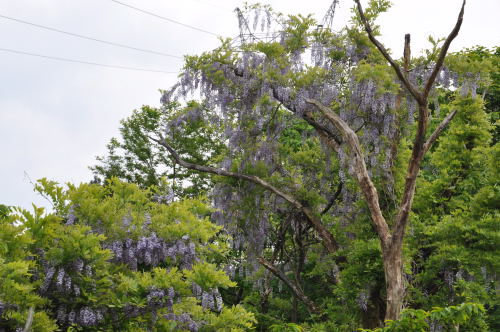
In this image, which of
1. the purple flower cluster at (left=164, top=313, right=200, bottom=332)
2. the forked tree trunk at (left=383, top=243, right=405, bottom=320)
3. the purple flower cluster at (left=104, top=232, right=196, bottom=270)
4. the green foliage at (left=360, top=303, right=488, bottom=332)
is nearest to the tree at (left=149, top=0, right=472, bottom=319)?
the forked tree trunk at (left=383, top=243, right=405, bottom=320)

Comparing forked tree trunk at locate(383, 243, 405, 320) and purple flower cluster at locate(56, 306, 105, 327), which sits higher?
forked tree trunk at locate(383, 243, 405, 320)

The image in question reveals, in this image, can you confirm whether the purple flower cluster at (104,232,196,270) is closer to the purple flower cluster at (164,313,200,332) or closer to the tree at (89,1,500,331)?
the purple flower cluster at (164,313,200,332)

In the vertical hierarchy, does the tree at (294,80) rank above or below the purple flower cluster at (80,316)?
above

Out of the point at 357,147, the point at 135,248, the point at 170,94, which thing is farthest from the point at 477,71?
the point at 135,248

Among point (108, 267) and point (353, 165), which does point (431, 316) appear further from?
point (353, 165)

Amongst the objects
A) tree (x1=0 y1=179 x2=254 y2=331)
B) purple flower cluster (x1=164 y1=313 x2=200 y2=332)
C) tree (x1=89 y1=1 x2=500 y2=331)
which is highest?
tree (x1=89 y1=1 x2=500 y2=331)

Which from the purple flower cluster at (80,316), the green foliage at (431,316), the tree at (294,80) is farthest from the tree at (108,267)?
the tree at (294,80)

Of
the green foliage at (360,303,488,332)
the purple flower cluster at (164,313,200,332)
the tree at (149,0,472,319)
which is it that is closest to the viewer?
the green foliage at (360,303,488,332)

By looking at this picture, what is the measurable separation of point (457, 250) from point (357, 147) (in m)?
2.99

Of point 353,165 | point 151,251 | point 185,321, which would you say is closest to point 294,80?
point 353,165

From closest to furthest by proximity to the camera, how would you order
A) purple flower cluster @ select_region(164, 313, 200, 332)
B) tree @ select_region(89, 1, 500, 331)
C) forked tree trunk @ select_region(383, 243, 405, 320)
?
purple flower cluster @ select_region(164, 313, 200, 332), forked tree trunk @ select_region(383, 243, 405, 320), tree @ select_region(89, 1, 500, 331)

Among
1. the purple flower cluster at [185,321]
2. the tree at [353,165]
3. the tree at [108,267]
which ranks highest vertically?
the tree at [353,165]

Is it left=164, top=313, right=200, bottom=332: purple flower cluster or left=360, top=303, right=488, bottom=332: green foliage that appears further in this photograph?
left=164, top=313, right=200, bottom=332: purple flower cluster

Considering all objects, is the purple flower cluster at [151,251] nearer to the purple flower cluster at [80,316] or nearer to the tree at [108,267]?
the tree at [108,267]
